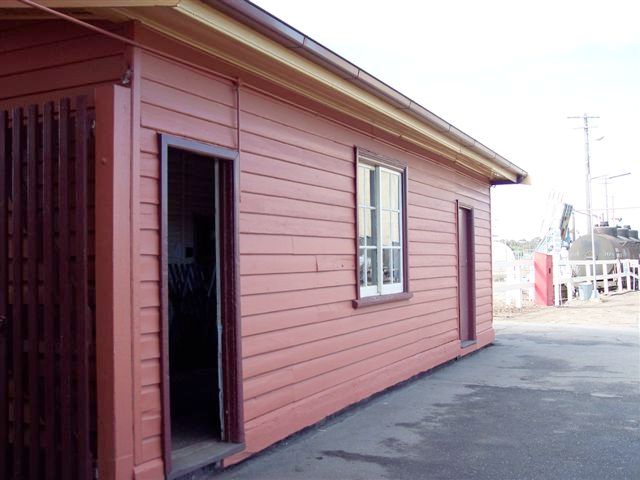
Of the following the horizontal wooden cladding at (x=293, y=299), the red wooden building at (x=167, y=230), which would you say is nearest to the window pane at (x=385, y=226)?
the red wooden building at (x=167, y=230)

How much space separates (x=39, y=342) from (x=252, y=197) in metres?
1.95

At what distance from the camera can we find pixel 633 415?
6.78m

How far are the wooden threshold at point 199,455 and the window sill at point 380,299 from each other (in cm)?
240

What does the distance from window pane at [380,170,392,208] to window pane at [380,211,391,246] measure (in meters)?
0.11

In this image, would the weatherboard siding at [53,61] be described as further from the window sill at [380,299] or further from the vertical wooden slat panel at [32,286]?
the window sill at [380,299]

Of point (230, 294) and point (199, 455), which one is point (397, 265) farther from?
point (199, 455)

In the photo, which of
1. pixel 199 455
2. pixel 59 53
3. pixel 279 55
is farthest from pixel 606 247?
pixel 59 53

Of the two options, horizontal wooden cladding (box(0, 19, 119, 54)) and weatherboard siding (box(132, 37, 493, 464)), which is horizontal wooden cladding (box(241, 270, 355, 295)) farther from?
horizontal wooden cladding (box(0, 19, 119, 54))

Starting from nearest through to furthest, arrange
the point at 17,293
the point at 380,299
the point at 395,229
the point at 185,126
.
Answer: the point at 17,293 → the point at 185,126 → the point at 380,299 → the point at 395,229

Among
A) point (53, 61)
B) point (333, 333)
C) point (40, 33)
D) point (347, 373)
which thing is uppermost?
point (40, 33)

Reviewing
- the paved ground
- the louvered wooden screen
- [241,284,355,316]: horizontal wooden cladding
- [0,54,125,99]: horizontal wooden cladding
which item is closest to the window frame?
[241,284,355,316]: horizontal wooden cladding

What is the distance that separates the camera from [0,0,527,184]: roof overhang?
4.14 meters

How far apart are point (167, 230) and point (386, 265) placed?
358 centimetres

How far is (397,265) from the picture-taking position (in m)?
8.32
